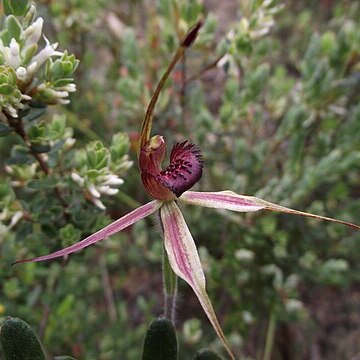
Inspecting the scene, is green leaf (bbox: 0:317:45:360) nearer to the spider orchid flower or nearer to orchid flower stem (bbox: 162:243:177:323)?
the spider orchid flower

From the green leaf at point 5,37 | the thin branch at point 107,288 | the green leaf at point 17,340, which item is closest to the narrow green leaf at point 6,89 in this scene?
the green leaf at point 5,37

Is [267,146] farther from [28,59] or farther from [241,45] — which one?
[28,59]

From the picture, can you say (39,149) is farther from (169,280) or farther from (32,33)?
(169,280)

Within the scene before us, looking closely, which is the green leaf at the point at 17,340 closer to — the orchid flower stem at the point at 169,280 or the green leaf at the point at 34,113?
the orchid flower stem at the point at 169,280

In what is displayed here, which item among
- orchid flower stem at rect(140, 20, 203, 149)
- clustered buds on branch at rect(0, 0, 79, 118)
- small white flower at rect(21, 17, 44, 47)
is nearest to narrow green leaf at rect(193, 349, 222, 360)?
orchid flower stem at rect(140, 20, 203, 149)

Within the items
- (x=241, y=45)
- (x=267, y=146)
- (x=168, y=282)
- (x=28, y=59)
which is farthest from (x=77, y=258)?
(x=267, y=146)

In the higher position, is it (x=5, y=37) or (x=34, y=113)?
(x=5, y=37)

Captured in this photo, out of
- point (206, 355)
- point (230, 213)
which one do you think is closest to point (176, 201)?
point (206, 355)
